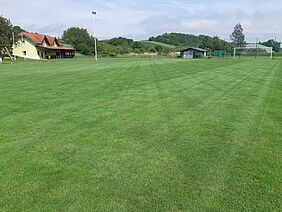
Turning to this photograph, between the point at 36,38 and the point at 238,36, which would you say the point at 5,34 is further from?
the point at 238,36

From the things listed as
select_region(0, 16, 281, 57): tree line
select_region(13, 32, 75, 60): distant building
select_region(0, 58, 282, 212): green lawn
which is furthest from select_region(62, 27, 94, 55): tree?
select_region(0, 58, 282, 212): green lawn

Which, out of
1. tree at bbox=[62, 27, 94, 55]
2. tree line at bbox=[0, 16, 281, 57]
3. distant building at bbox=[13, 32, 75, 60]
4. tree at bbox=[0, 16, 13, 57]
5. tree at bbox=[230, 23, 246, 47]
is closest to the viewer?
tree at bbox=[0, 16, 13, 57]

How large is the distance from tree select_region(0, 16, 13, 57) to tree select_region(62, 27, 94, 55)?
1748 inches

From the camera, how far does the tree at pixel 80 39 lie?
10456cm

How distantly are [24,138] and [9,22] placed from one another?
206 ft

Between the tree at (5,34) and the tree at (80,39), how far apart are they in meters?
44.4

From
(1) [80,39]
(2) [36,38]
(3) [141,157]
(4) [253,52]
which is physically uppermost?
(1) [80,39]

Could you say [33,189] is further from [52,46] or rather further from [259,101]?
[52,46]

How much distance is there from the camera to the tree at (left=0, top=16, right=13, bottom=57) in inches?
2286

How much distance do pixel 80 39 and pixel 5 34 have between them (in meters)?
49.1

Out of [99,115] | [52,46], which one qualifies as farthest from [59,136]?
[52,46]

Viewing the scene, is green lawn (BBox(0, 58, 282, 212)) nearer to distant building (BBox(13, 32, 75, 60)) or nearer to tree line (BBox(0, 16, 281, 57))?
distant building (BBox(13, 32, 75, 60))

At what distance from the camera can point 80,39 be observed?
107 metres

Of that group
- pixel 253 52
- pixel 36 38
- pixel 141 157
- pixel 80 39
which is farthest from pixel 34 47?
pixel 141 157
